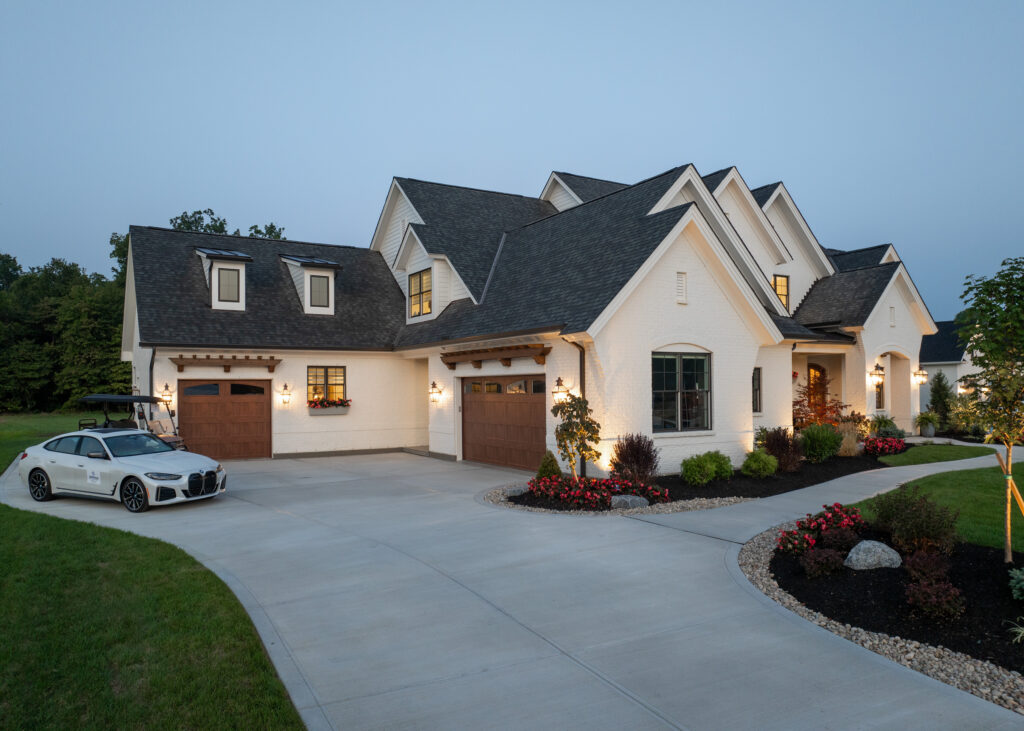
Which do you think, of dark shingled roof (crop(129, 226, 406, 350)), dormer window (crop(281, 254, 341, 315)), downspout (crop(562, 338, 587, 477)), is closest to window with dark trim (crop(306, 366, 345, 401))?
dark shingled roof (crop(129, 226, 406, 350))

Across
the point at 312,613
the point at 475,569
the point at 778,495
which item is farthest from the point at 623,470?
the point at 312,613

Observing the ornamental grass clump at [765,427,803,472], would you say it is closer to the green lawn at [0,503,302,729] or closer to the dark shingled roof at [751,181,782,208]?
the dark shingled roof at [751,181,782,208]

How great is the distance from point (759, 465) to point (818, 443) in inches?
119

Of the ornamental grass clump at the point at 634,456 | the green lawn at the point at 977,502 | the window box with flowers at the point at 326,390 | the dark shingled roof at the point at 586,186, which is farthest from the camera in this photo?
the dark shingled roof at the point at 586,186

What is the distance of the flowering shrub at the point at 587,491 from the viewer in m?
12.0

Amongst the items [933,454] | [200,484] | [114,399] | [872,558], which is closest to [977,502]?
[872,558]

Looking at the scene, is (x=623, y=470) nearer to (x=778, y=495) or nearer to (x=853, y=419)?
(x=778, y=495)

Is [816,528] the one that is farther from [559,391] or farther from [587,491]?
[559,391]

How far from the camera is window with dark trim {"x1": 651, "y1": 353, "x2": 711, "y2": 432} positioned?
49.9 ft

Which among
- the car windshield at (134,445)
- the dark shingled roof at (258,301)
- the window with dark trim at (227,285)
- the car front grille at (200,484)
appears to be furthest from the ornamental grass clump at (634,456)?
the window with dark trim at (227,285)

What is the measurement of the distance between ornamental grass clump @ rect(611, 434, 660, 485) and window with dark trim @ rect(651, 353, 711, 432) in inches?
37.9

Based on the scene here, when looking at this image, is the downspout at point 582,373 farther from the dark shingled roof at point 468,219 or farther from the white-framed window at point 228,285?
the white-framed window at point 228,285

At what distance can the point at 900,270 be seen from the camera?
22422 millimetres

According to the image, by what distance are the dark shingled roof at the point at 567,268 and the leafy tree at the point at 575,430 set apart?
1524 mm
